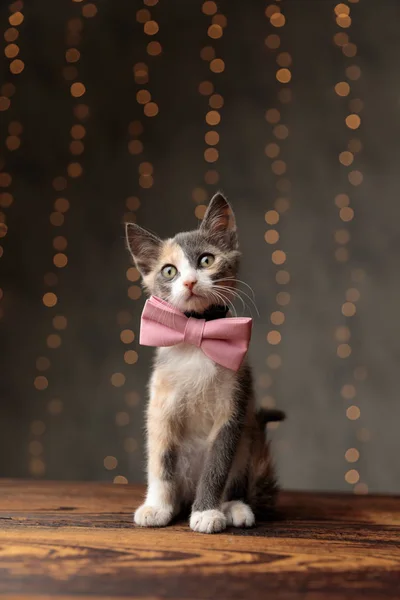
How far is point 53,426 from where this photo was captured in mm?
1760

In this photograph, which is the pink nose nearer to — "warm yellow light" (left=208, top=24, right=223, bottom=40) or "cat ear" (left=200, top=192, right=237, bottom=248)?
"cat ear" (left=200, top=192, right=237, bottom=248)

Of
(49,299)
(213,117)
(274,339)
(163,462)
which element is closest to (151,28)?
(213,117)

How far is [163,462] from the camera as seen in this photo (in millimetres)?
963

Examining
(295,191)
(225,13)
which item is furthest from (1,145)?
(295,191)

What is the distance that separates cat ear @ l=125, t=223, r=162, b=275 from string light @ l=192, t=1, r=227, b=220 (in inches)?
29.0

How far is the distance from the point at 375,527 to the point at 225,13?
1.42 meters

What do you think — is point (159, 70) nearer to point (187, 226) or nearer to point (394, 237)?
point (187, 226)

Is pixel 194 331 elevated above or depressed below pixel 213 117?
below

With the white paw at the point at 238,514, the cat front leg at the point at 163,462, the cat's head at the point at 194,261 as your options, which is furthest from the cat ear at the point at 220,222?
the white paw at the point at 238,514

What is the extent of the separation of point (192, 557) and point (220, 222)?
20.4 inches

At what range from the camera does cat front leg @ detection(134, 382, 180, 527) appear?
953mm

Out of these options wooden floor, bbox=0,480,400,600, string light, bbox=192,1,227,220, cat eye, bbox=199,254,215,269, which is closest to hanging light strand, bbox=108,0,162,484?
string light, bbox=192,1,227,220

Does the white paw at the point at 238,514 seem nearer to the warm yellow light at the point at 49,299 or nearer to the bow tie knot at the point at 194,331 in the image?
the bow tie knot at the point at 194,331

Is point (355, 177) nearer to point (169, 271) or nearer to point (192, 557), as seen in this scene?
point (169, 271)
